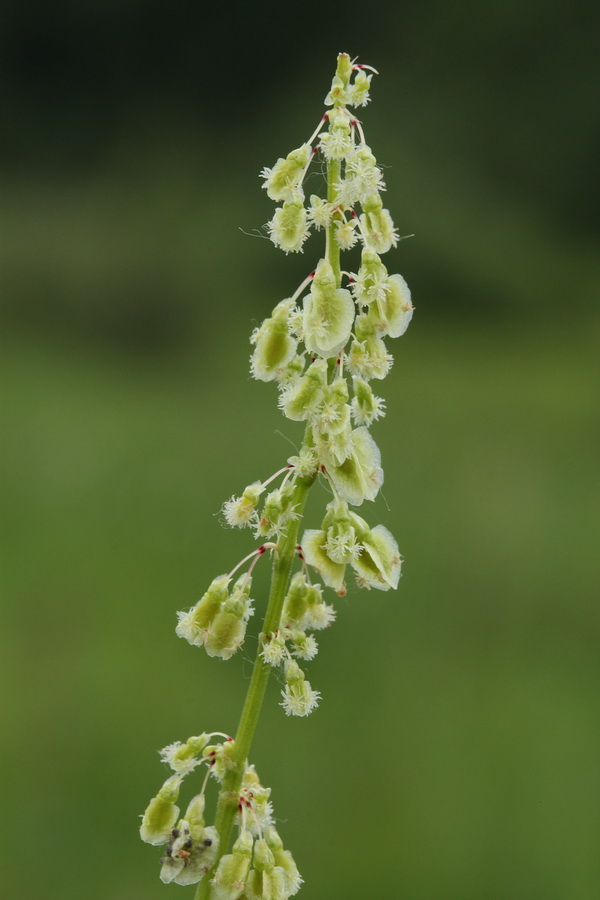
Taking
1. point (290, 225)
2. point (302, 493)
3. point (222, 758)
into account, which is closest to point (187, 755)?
point (222, 758)

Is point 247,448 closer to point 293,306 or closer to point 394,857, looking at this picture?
point 394,857

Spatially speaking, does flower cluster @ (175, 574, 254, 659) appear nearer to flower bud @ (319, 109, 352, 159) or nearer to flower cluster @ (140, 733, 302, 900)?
flower cluster @ (140, 733, 302, 900)

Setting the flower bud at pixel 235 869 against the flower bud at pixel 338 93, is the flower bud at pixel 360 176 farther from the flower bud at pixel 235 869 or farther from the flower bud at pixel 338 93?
the flower bud at pixel 235 869

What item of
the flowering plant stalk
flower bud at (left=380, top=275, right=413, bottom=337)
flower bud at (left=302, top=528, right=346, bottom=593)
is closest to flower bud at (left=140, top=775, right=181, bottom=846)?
the flowering plant stalk

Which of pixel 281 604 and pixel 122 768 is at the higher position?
pixel 122 768

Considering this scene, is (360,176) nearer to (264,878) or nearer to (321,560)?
(321,560)

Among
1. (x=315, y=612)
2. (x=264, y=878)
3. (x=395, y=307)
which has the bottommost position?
(x=264, y=878)

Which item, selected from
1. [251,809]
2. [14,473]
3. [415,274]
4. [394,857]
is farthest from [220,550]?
[251,809]
